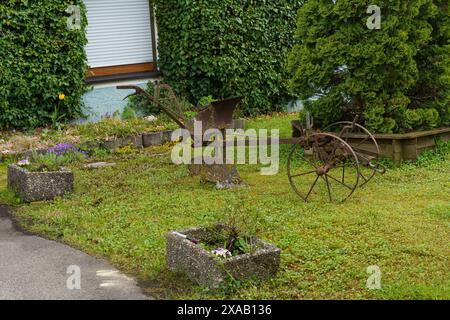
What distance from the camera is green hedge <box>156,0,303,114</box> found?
44.3 ft

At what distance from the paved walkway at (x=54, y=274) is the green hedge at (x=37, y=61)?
208 inches

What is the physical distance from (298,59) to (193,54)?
3506 millimetres

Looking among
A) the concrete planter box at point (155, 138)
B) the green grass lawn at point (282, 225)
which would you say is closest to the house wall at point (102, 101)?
the concrete planter box at point (155, 138)

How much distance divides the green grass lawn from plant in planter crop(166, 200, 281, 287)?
10cm

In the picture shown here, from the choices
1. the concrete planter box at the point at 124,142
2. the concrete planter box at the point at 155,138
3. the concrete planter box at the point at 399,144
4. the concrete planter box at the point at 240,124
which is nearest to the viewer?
the concrete planter box at the point at 399,144

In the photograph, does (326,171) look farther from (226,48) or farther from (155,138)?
(226,48)

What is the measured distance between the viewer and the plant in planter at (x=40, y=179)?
27.9 ft

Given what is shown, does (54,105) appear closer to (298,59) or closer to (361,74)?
(298,59)

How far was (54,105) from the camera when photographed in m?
12.4

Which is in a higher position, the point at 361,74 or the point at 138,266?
the point at 361,74

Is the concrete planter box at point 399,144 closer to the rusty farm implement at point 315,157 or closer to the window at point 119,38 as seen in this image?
the rusty farm implement at point 315,157

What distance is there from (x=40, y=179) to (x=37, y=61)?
418 centimetres
